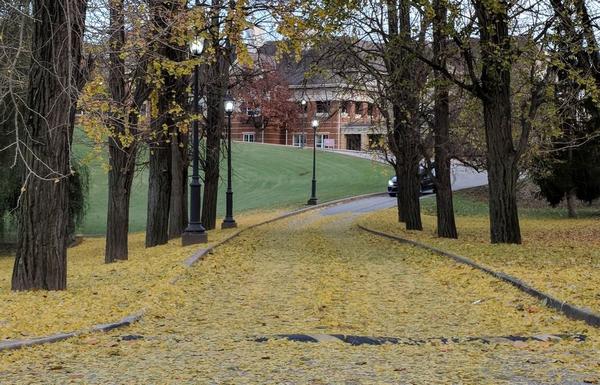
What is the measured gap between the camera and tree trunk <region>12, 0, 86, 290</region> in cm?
1027

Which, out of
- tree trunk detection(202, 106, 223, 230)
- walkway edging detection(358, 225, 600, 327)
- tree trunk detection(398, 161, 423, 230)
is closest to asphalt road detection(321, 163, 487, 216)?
tree trunk detection(398, 161, 423, 230)

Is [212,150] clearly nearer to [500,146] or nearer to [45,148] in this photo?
[500,146]

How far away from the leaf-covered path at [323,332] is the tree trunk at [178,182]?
7.41 metres

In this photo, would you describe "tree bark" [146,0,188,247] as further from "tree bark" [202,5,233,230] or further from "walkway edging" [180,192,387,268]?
"tree bark" [202,5,233,230]

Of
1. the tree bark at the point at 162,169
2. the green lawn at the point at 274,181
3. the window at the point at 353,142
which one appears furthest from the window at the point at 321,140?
the tree bark at the point at 162,169

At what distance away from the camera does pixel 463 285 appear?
428 inches

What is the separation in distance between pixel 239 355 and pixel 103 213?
42312 mm

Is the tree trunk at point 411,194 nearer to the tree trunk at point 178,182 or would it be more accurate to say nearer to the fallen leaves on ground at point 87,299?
the tree trunk at point 178,182

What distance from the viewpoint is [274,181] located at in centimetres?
6231

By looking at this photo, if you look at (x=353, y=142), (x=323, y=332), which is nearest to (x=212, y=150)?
(x=323, y=332)

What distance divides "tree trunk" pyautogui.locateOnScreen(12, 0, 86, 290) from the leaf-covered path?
203cm

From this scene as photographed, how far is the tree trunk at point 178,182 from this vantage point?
2025 centimetres

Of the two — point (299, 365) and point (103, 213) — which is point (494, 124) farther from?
point (103, 213)

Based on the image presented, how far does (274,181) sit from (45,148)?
171 ft
